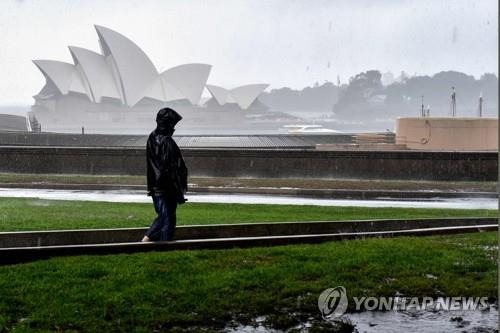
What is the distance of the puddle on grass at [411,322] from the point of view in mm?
4957

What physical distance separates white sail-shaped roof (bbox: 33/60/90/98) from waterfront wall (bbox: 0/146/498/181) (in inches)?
2534

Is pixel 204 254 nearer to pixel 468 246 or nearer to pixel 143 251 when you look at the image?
pixel 143 251

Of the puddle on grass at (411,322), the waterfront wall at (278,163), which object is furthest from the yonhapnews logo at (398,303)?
the waterfront wall at (278,163)

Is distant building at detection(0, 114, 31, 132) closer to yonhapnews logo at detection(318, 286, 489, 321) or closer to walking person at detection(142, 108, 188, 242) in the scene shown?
walking person at detection(142, 108, 188, 242)

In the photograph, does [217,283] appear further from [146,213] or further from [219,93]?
[219,93]

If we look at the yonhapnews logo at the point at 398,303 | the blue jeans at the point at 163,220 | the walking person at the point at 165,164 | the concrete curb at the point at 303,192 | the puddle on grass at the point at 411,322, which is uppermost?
the walking person at the point at 165,164

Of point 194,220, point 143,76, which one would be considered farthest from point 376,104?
point 194,220

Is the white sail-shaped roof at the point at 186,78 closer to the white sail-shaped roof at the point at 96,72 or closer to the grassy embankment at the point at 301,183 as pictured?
the white sail-shaped roof at the point at 96,72

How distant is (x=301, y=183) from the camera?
813 inches

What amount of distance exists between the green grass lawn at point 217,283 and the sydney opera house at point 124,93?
53569 mm

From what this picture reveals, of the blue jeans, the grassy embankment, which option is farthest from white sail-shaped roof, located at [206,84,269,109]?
the blue jeans

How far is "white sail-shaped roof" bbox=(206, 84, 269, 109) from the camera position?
11224 centimetres

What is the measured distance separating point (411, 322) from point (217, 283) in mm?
1500

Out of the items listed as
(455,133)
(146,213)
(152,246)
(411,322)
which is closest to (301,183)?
(146,213)
